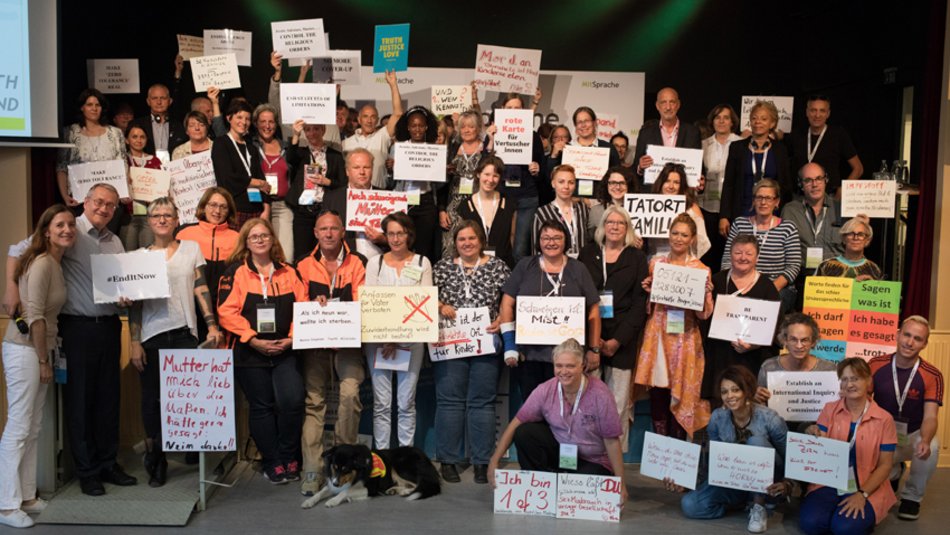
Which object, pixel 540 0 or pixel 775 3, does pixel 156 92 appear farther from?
pixel 775 3

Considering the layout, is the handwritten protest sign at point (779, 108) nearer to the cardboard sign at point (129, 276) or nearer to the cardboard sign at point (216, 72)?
the cardboard sign at point (216, 72)

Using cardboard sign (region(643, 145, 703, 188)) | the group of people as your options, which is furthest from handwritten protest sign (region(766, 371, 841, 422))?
cardboard sign (region(643, 145, 703, 188))

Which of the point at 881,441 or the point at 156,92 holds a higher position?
the point at 156,92

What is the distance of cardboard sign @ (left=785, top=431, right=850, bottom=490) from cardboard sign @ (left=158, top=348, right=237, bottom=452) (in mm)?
2935

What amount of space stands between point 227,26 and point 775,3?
5.52 meters

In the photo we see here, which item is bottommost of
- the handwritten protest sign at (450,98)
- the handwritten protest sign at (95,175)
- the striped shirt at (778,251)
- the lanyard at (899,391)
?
the lanyard at (899,391)

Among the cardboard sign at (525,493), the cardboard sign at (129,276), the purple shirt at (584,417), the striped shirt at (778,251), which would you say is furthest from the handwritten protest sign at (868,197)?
the cardboard sign at (129,276)

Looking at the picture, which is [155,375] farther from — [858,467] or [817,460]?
[858,467]

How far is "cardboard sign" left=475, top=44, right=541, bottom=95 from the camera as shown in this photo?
25.7 ft

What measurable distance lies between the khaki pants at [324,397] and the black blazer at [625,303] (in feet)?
4.98

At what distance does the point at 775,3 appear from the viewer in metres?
9.81

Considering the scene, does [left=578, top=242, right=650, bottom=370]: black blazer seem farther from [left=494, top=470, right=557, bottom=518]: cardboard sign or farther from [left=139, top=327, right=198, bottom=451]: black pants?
[left=139, top=327, right=198, bottom=451]: black pants

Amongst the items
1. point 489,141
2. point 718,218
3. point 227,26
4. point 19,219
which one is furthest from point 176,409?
point 227,26

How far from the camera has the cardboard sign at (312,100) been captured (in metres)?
6.86
